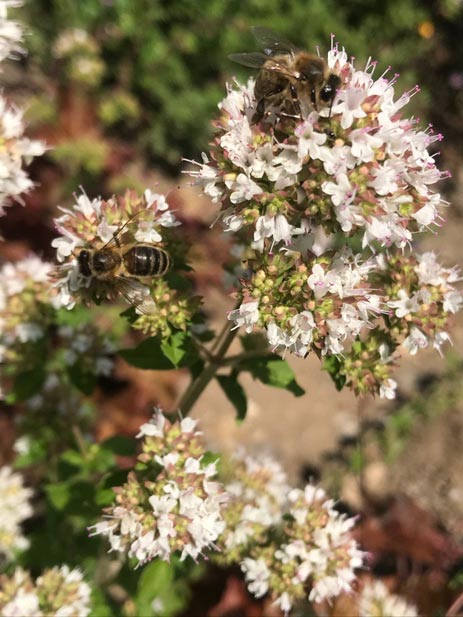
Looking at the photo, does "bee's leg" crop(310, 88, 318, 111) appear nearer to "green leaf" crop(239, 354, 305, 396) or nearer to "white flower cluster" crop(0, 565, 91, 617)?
"green leaf" crop(239, 354, 305, 396)

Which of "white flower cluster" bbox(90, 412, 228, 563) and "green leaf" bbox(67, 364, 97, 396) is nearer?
"white flower cluster" bbox(90, 412, 228, 563)

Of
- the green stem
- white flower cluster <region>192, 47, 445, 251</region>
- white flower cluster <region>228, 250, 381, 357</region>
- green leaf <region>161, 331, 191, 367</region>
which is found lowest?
the green stem

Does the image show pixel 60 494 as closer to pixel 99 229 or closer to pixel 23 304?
pixel 23 304

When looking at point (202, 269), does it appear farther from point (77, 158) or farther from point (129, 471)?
point (129, 471)

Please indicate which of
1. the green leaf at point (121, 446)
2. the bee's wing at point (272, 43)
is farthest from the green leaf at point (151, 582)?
the bee's wing at point (272, 43)

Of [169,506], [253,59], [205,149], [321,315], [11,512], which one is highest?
[253,59]

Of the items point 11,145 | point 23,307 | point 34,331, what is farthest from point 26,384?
point 11,145

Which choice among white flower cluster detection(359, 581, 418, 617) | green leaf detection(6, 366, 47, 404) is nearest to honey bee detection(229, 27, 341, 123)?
green leaf detection(6, 366, 47, 404)
